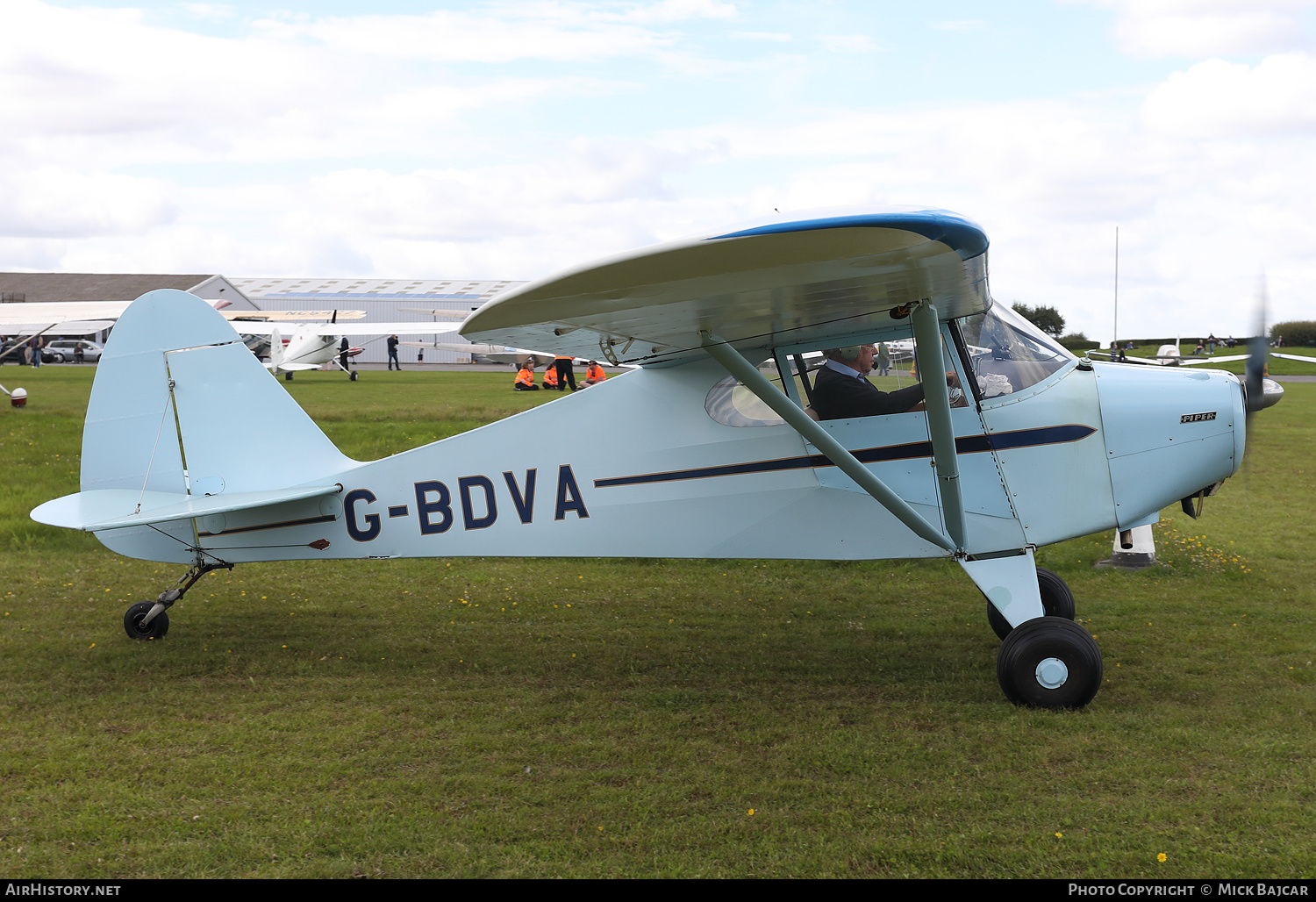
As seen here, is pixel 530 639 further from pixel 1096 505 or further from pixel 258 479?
pixel 1096 505

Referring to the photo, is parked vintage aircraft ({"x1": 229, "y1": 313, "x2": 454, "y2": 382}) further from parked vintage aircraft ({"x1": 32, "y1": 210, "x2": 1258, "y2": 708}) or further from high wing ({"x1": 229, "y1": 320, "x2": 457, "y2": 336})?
parked vintage aircraft ({"x1": 32, "y1": 210, "x2": 1258, "y2": 708})

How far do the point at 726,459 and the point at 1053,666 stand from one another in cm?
206

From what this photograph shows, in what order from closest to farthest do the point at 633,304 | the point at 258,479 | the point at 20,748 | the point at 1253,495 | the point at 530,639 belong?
the point at 633,304 → the point at 20,748 → the point at 258,479 → the point at 530,639 → the point at 1253,495

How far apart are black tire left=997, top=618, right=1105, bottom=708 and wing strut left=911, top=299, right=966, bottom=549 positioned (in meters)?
0.61

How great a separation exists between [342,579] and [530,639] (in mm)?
2643

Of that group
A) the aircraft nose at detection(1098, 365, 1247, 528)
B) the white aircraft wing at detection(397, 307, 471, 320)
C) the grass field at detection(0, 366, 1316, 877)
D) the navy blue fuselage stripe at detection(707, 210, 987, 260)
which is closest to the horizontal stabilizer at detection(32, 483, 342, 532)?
the grass field at detection(0, 366, 1316, 877)

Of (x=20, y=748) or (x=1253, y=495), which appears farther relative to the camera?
(x=1253, y=495)

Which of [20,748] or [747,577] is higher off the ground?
[20,748]

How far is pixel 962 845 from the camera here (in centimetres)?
349

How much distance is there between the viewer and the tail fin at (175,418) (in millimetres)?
5895

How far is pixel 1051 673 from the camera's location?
4.73 meters

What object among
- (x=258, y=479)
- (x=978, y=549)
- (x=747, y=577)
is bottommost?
(x=747, y=577)

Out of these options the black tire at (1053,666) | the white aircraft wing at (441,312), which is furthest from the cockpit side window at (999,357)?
the white aircraft wing at (441,312)

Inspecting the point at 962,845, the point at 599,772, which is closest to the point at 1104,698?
the point at 962,845
